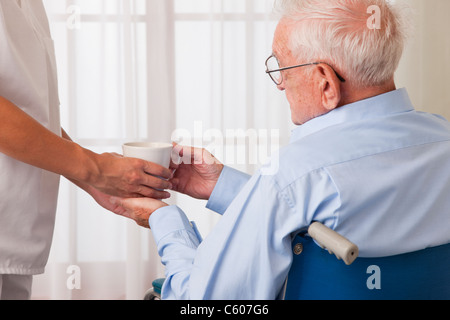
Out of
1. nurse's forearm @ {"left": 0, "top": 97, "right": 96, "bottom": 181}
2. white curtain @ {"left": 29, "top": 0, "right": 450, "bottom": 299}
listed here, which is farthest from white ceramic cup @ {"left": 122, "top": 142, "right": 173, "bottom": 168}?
white curtain @ {"left": 29, "top": 0, "right": 450, "bottom": 299}

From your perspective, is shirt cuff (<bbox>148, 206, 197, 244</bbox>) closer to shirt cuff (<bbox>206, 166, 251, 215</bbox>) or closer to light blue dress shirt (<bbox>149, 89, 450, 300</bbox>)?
light blue dress shirt (<bbox>149, 89, 450, 300</bbox>)

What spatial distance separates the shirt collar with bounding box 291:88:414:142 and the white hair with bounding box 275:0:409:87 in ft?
0.15

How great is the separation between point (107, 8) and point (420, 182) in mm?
2384

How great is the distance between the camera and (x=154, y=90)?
2941 millimetres

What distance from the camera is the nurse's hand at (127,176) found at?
122cm

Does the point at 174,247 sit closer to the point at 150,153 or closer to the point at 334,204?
the point at 150,153

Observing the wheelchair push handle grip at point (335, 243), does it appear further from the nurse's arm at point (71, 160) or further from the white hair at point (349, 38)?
the nurse's arm at point (71, 160)

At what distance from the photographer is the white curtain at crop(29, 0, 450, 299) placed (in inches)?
114

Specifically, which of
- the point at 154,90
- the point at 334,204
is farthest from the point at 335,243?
the point at 154,90

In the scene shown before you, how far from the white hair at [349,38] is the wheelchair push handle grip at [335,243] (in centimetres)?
37

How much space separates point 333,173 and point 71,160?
59 centimetres
